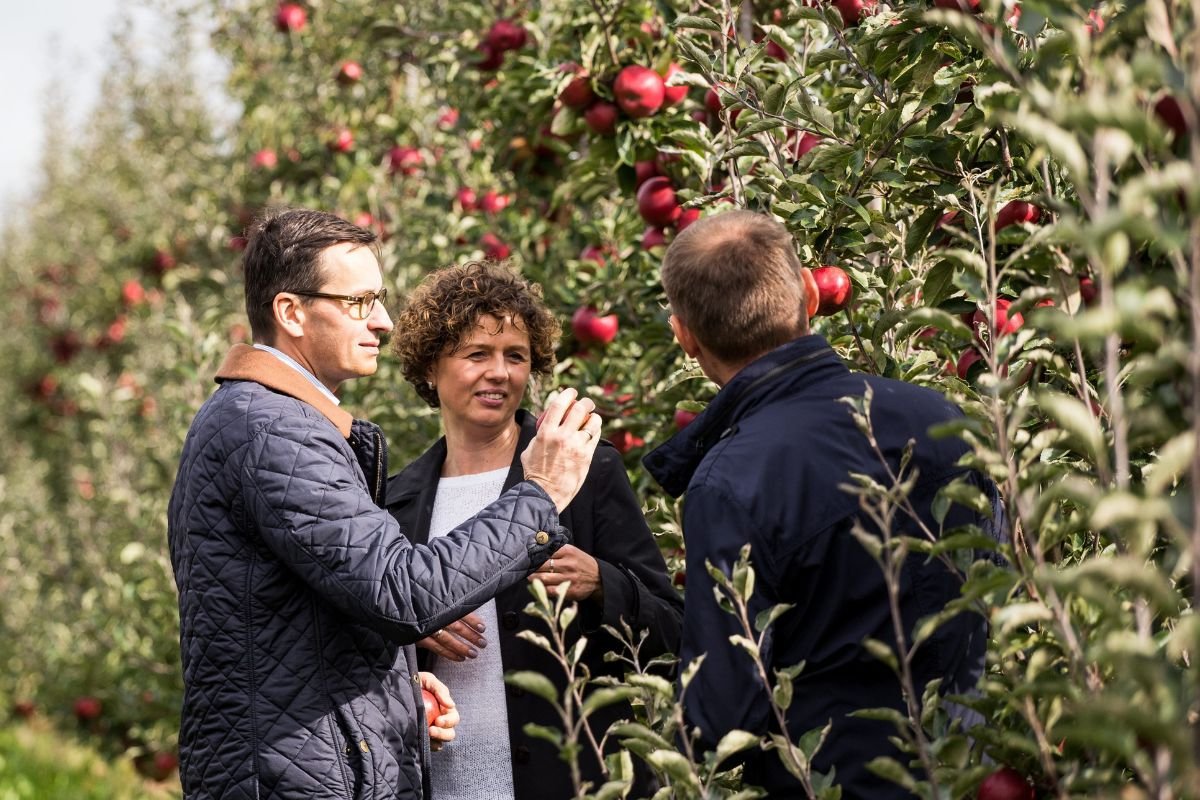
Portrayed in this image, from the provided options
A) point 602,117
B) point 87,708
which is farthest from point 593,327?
point 87,708

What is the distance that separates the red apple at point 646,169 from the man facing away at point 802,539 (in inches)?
58.8

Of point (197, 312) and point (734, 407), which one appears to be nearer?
point (734, 407)

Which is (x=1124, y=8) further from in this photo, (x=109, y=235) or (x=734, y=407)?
(x=109, y=235)

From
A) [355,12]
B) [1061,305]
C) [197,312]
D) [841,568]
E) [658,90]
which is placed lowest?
[197,312]

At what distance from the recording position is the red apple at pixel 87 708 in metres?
7.16

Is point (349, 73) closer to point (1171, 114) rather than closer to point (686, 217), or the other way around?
point (686, 217)

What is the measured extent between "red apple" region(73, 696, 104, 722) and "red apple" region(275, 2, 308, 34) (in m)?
3.83

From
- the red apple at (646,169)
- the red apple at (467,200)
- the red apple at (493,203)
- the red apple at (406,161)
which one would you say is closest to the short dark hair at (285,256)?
the red apple at (646,169)

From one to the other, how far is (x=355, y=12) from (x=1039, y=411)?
4.47 m

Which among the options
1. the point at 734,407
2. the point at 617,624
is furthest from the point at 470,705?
the point at 734,407

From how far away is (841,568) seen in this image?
5.49 ft

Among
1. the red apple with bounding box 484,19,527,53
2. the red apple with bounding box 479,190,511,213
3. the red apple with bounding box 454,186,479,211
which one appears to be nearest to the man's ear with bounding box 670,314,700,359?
the red apple with bounding box 484,19,527,53

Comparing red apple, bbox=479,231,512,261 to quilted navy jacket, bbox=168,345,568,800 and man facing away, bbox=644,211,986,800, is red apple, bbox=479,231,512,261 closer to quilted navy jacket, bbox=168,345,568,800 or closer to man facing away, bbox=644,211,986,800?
quilted navy jacket, bbox=168,345,568,800

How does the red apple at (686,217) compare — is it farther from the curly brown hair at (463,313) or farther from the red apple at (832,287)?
the red apple at (832,287)
